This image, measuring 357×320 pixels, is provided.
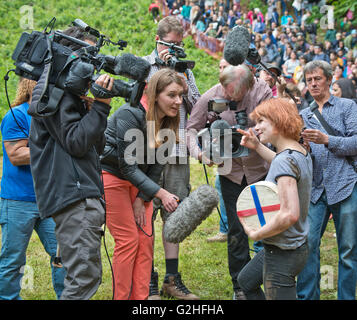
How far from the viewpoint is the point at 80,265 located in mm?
3121

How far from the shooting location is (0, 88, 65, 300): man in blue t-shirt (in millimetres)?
3951

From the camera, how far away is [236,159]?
4551 millimetres

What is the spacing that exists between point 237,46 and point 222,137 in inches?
30.0

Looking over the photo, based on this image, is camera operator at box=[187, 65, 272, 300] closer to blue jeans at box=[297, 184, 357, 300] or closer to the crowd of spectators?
blue jeans at box=[297, 184, 357, 300]

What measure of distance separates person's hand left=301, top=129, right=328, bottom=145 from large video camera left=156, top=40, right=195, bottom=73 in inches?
50.2

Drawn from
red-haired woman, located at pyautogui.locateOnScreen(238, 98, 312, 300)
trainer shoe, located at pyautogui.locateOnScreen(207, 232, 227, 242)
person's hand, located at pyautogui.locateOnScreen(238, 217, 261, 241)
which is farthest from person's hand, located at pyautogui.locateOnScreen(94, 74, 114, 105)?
trainer shoe, located at pyautogui.locateOnScreen(207, 232, 227, 242)

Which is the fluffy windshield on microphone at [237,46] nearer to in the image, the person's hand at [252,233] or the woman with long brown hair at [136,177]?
the woman with long brown hair at [136,177]

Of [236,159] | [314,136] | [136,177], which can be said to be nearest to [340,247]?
[314,136]

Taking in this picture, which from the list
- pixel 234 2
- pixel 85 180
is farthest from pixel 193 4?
pixel 85 180

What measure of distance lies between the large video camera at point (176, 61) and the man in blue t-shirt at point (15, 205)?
1.31m

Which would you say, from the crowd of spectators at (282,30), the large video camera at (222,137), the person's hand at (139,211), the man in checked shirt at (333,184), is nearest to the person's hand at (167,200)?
the person's hand at (139,211)

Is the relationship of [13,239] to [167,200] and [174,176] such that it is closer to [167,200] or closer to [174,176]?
[167,200]
